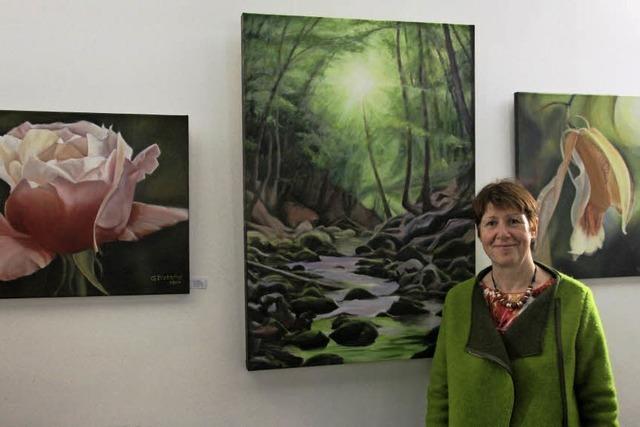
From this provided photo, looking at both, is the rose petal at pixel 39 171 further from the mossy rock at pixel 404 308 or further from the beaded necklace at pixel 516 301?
the beaded necklace at pixel 516 301

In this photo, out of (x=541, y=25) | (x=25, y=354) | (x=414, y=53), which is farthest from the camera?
(x=541, y=25)

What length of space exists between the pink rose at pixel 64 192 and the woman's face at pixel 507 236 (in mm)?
1030

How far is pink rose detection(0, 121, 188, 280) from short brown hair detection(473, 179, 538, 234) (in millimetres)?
1011

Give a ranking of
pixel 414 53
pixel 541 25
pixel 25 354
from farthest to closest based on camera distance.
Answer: pixel 541 25 < pixel 414 53 < pixel 25 354

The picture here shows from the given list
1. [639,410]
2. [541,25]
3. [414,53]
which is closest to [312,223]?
[414,53]

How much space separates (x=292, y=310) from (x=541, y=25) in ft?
4.35

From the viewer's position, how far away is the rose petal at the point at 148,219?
6.77 ft

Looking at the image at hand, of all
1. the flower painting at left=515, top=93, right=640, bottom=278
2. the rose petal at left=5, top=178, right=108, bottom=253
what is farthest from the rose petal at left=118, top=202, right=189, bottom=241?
the flower painting at left=515, top=93, right=640, bottom=278

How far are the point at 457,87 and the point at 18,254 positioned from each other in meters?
1.46

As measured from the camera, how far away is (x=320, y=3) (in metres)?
2.22

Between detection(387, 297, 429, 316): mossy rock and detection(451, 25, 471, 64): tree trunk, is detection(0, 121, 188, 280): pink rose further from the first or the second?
detection(451, 25, 471, 64): tree trunk

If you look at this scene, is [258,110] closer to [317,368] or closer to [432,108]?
[432,108]

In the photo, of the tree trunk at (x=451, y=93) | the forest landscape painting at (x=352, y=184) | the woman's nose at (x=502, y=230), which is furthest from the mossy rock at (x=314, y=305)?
the tree trunk at (x=451, y=93)

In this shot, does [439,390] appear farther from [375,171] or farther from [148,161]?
[148,161]
